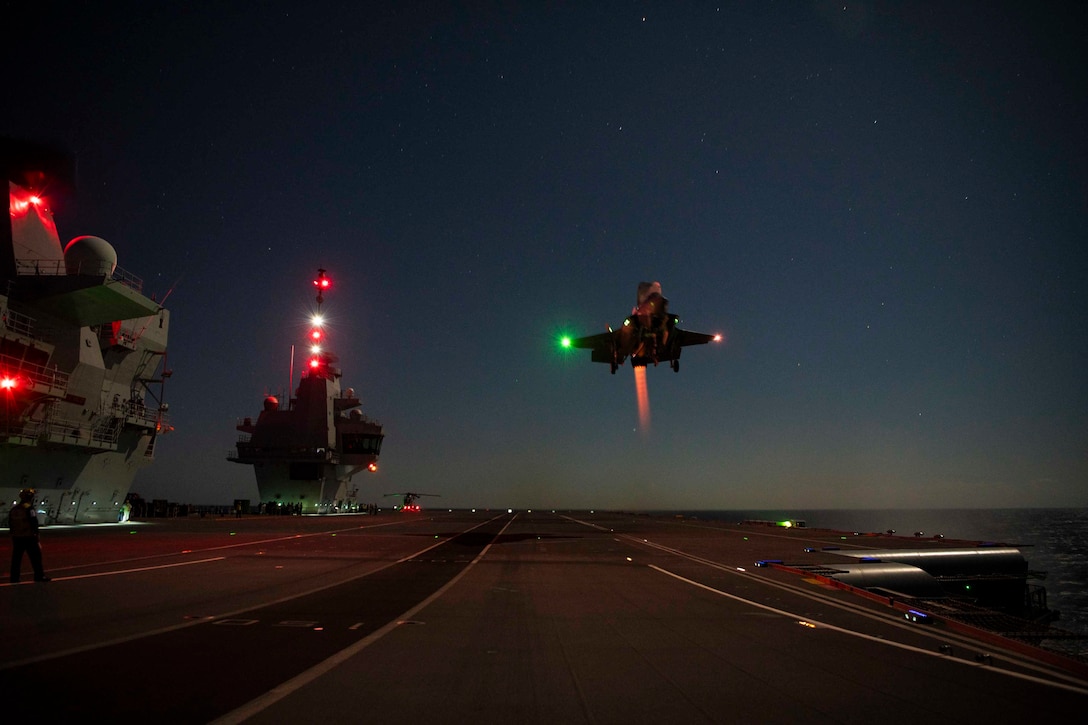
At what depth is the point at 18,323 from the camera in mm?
33250

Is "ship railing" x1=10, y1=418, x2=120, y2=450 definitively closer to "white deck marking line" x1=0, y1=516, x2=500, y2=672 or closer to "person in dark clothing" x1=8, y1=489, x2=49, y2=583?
"person in dark clothing" x1=8, y1=489, x2=49, y2=583

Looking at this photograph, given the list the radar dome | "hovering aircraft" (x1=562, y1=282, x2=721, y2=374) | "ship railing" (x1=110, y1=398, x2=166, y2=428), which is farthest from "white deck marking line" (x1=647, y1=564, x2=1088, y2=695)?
"ship railing" (x1=110, y1=398, x2=166, y2=428)

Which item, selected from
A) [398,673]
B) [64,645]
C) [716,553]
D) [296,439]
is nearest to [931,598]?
[716,553]

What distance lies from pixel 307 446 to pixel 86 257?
41186mm

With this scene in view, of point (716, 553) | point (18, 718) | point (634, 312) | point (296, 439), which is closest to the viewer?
point (18, 718)

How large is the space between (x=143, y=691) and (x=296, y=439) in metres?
76.4

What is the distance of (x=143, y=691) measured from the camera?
237 inches

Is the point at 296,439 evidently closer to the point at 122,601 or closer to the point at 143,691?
the point at 122,601

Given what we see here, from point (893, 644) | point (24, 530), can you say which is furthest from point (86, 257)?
point (893, 644)

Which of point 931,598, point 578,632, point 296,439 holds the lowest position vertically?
point 931,598

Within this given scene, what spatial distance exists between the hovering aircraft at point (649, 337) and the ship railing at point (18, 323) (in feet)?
95.0

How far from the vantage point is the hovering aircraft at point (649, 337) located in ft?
105

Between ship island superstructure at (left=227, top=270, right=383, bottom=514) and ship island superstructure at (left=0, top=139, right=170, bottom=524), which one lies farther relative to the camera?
ship island superstructure at (left=227, top=270, right=383, bottom=514)

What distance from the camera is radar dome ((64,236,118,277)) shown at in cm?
3925
